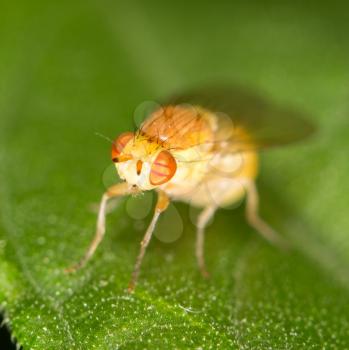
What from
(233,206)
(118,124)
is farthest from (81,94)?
(233,206)

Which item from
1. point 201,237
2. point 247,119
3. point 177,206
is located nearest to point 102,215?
point 201,237

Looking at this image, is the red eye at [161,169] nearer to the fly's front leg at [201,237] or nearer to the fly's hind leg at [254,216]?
the fly's front leg at [201,237]

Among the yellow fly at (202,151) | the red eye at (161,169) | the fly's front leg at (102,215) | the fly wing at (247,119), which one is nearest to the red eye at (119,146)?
the yellow fly at (202,151)

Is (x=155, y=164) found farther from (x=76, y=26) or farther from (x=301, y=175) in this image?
(x=76, y=26)

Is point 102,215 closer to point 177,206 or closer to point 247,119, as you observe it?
point 177,206

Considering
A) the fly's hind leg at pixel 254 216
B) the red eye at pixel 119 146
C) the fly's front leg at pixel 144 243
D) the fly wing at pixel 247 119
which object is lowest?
the fly's hind leg at pixel 254 216

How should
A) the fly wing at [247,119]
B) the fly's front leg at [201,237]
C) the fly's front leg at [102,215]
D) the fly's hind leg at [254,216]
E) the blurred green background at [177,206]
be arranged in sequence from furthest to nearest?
the fly's hind leg at [254,216] → the fly wing at [247,119] → the fly's front leg at [201,237] → the fly's front leg at [102,215] → the blurred green background at [177,206]
